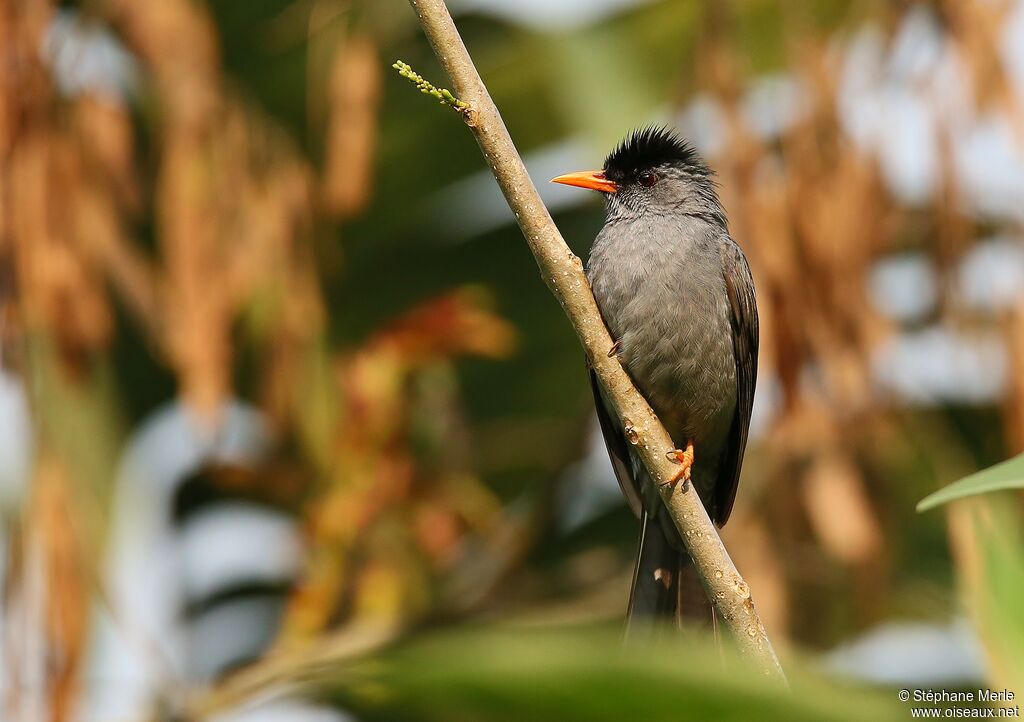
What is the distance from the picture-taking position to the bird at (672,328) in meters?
4.18

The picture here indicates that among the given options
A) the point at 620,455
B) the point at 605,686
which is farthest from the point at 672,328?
the point at 605,686

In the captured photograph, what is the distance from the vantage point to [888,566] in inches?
210

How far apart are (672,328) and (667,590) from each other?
0.85 meters

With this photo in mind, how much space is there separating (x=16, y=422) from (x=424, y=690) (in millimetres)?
3919

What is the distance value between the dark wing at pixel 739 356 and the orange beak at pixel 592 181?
529 mm

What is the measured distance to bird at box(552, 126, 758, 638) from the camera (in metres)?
4.18

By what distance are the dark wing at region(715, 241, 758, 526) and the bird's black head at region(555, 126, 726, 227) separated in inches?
11.4

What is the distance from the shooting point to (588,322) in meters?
2.95

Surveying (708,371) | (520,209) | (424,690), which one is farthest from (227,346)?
(424,690)

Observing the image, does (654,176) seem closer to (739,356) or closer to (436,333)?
(739,356)

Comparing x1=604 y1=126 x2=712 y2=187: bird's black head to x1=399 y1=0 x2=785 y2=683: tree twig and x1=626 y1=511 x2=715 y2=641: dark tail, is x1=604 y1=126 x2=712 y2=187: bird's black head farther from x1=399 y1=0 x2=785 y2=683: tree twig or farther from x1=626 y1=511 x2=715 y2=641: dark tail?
x1=399 y1=0 x2=785 y2=683: tree twig

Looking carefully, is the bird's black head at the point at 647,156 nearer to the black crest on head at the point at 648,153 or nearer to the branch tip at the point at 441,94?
the black crest on head at the point at 648,153

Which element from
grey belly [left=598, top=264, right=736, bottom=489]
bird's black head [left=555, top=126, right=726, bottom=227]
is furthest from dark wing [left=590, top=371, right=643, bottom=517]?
bird's black head [left=555, top=126, right=726, bottom=227]

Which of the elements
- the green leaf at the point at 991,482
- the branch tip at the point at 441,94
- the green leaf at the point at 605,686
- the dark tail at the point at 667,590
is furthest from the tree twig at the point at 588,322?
the green leaf at the point at 605,686
